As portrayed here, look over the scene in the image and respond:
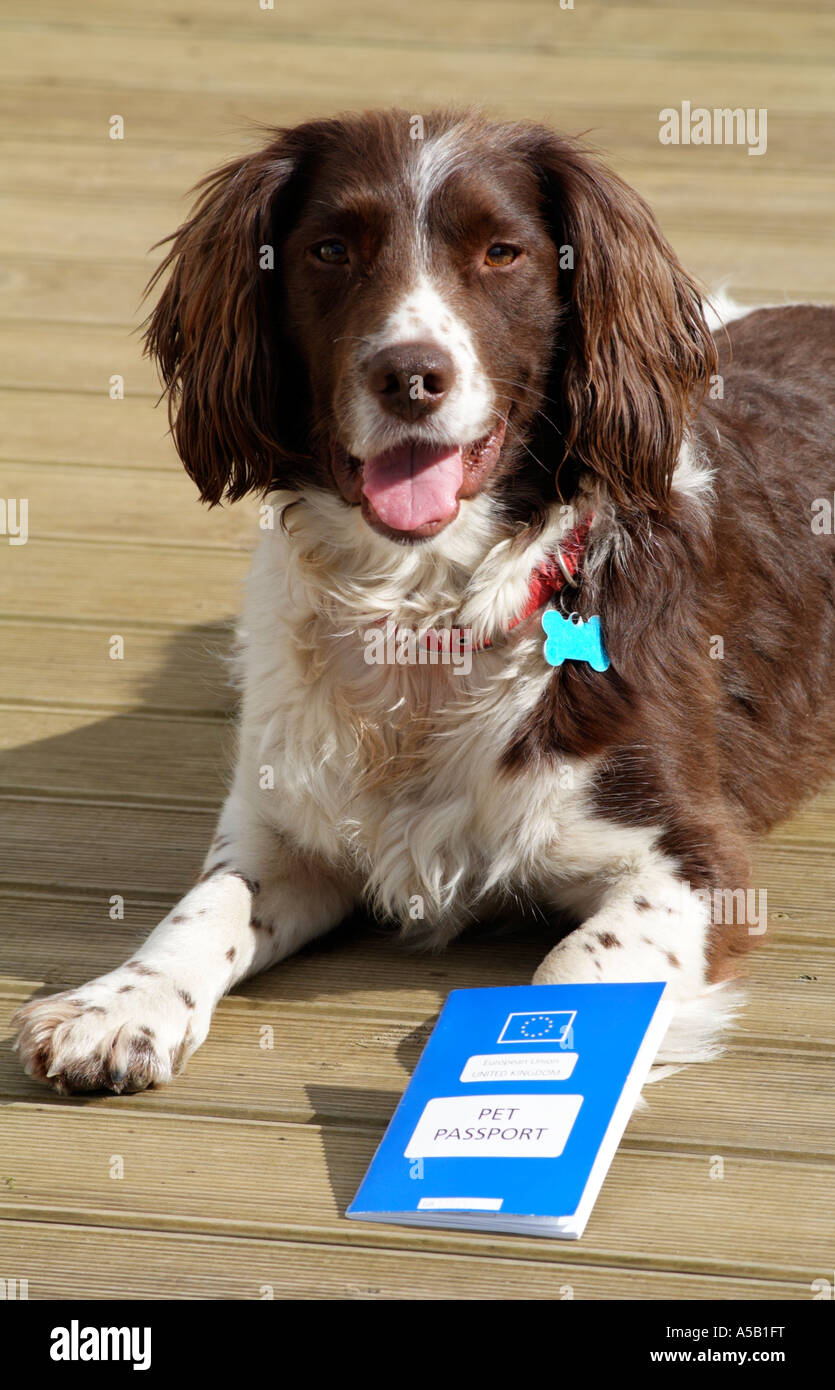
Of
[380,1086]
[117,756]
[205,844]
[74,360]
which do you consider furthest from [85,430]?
[380,1086]

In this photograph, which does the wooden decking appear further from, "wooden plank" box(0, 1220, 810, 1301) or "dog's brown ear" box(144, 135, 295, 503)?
"dog's brown ear" box(144, 135, 295, 503)

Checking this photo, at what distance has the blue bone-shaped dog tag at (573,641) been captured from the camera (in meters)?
2.71

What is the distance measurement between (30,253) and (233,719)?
10.1 ft

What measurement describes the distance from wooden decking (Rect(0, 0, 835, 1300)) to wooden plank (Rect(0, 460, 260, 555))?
12mm

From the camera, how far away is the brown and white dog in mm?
2557

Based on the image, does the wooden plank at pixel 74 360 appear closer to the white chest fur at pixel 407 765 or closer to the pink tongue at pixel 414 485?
the white chest fur at pixel 407 765

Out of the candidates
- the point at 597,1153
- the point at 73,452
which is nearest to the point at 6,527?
the point at 73,452

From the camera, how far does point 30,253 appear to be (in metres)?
6.02

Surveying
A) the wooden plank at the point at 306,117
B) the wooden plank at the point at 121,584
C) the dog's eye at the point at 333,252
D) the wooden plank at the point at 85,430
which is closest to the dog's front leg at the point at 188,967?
the dog's eye at the point at 333,252

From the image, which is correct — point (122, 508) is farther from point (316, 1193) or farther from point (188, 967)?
point (316, 1193)

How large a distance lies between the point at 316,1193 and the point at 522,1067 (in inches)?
12.9

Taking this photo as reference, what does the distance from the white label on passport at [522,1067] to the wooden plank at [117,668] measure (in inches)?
58.6

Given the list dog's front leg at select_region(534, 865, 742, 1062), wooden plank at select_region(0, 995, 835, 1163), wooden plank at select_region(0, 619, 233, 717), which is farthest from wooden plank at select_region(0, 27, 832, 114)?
wooden plank at select_region(0, 995, 835, 1163)

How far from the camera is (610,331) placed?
271 cm
